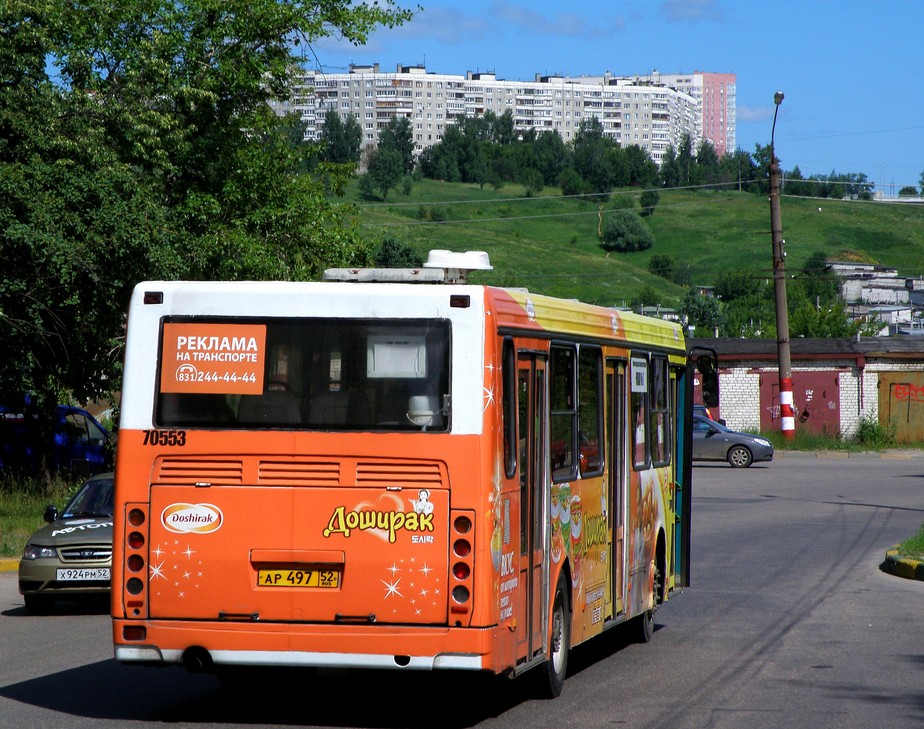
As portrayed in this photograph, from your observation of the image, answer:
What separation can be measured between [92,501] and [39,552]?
103 cm

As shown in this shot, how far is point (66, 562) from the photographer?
13.5 m

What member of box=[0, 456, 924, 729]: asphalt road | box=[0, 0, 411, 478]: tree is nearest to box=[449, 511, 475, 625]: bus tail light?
box=[0, 456, 924, 729]: asphalt road

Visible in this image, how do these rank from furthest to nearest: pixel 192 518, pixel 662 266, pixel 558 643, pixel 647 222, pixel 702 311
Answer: pixel 647 222
pixel 662 266
pixel 702 311
pixel 558 643
pixel 192 518

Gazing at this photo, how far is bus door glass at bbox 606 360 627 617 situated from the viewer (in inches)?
406

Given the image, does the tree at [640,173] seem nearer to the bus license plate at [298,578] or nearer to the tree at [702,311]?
the tree at [702,311]

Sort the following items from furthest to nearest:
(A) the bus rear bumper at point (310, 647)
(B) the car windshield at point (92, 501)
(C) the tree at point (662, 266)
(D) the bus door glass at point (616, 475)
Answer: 1. (C) the tree at point (662, 266)
2. (B) the car windshield at point (92, 501)
3. (D) the bus door glass at point (616, 475)
4. (A) the bus rear bumper at point (310, 647)

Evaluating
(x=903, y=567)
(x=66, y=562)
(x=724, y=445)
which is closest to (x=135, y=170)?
(x=66, y=562)

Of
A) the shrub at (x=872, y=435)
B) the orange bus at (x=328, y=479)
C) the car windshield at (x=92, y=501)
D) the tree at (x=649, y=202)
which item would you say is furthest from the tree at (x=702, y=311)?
the orange bus at (x=328, y=479)

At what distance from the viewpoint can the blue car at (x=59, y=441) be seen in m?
25.8

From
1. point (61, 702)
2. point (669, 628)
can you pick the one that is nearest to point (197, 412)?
point (61, 702)

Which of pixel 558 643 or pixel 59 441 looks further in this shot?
pixel 59 441

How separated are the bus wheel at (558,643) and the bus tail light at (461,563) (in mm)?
1432

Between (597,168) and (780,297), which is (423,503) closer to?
(780,297)

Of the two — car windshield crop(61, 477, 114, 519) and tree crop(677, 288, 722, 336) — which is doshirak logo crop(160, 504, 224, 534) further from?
tree crop(677, 288, 722, 336)
